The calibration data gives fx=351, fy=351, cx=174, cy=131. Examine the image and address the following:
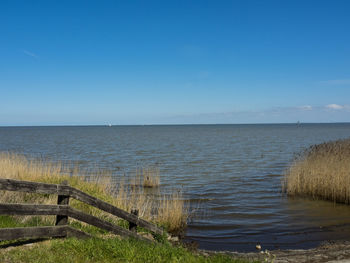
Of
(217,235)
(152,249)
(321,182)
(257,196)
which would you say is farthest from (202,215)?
(152,249)

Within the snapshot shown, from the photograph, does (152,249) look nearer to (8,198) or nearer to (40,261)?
(40,261)

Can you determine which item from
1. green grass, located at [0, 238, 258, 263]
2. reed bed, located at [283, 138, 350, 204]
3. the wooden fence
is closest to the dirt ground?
green grass, located at [0, 238, 258, 263]

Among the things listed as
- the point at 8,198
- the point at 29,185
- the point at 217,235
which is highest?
the point at 29,185

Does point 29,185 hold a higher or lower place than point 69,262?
higher

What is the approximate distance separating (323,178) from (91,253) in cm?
1318

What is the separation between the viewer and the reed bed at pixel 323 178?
15453mm

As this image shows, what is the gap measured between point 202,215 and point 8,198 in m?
7.12

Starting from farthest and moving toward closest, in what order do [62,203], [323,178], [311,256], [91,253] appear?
[323,178] < [311,256] < [62,203] < [91,253]

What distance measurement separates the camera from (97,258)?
20.2 ft

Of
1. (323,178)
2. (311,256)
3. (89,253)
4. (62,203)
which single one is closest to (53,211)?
(62,203)

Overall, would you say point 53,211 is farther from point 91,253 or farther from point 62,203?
point 91,253

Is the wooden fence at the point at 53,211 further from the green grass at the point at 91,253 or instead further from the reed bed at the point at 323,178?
the reed bed at the point at 323,178

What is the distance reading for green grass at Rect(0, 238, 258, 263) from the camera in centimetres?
602

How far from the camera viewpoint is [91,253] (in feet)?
20.7
